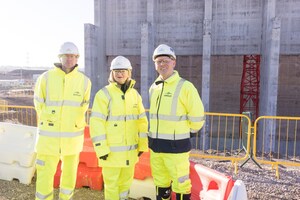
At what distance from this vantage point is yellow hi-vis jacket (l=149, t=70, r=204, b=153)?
3.22 metres

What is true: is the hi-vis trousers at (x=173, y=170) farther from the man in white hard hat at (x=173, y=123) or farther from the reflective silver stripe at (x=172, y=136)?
the reflective silver stripe at (x=172, y=136)

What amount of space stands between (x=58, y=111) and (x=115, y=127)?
0.75 m

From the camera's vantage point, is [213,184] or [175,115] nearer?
[175,115]

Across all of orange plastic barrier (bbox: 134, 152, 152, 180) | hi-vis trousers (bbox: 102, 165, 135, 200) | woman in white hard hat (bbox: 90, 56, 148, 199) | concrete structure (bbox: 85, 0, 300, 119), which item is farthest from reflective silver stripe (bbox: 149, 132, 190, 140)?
concrete structure (bbox: 85, 0, 300, 119)

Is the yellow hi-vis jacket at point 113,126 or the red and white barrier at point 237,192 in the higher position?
the yellow hi-vis jacket at point 113,126

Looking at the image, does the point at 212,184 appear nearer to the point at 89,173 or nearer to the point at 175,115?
the point at 175,115

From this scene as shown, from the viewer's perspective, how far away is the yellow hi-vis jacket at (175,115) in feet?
10.6

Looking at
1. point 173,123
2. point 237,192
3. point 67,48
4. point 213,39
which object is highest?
point 213,39

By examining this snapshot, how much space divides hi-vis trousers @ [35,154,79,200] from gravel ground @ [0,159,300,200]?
→ 34.5 inches

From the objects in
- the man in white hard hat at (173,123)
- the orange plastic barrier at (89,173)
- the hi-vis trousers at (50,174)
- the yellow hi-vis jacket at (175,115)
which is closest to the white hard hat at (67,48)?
the man in white hard hat at (173,123)

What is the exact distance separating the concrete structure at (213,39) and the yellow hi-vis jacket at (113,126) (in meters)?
10.6

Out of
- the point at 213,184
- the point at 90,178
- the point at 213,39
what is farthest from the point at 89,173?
→ the point at 213,39

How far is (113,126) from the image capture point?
3312 mm

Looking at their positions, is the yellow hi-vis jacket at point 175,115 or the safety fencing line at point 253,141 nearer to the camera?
the yellow hi-vis jacket at point 175,115
